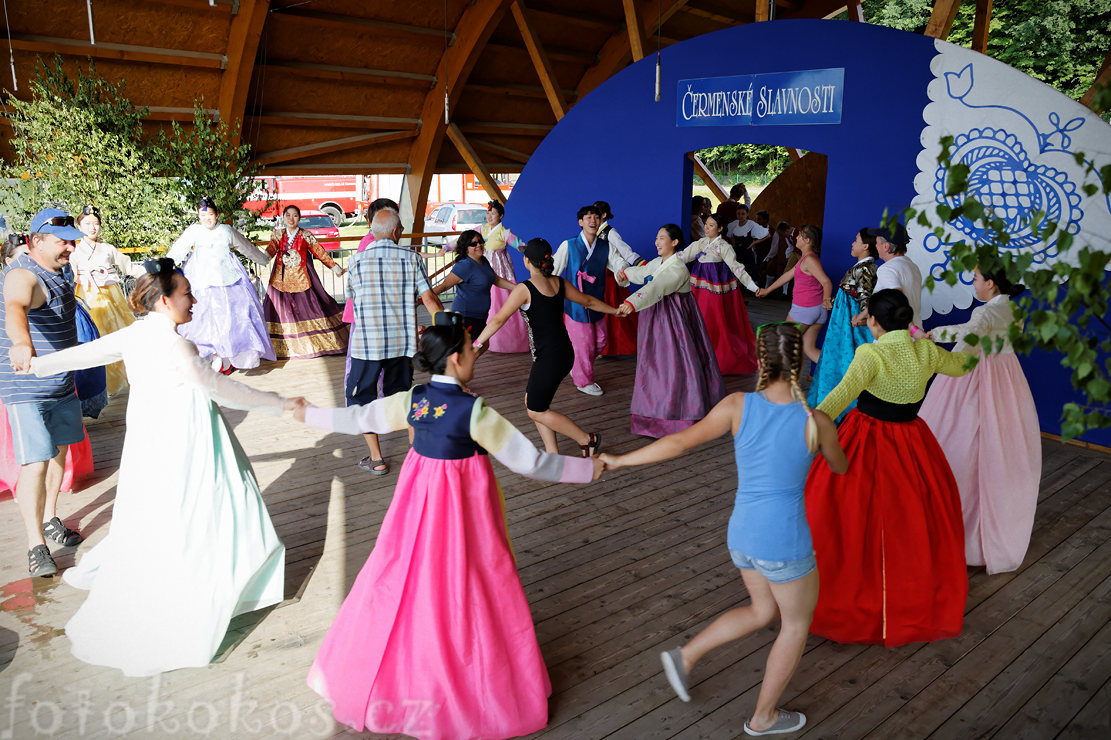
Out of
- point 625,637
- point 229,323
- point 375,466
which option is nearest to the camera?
point 625,637

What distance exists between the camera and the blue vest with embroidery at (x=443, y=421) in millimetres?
2873

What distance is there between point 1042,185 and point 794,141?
220cm

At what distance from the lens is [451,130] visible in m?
14.1

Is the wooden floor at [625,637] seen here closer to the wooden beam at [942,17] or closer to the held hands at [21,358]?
the held hands at [21,358]

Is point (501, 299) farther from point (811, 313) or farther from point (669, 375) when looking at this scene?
point (811, 313)

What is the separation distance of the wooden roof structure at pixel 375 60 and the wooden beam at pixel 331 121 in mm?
25

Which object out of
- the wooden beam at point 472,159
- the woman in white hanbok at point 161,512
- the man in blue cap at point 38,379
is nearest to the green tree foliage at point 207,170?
the wooden beam at point 472,159

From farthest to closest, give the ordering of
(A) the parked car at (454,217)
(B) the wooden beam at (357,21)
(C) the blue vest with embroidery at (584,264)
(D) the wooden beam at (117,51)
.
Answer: (A) the parked car at (454,217) → (B) the wooden beam at (357,21) → (D) the wooden beam at (117,51) → (C) the blue vest with embroidery at (584,264)

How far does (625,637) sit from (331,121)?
1150 cm

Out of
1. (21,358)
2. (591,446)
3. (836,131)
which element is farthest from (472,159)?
(21,358)

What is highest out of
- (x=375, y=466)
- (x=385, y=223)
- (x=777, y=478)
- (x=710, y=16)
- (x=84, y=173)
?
(x=710, y=16)

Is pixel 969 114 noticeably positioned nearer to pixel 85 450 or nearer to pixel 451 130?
pixel 85 450

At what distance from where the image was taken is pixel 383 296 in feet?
17.6

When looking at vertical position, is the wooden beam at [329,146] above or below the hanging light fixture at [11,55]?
below
